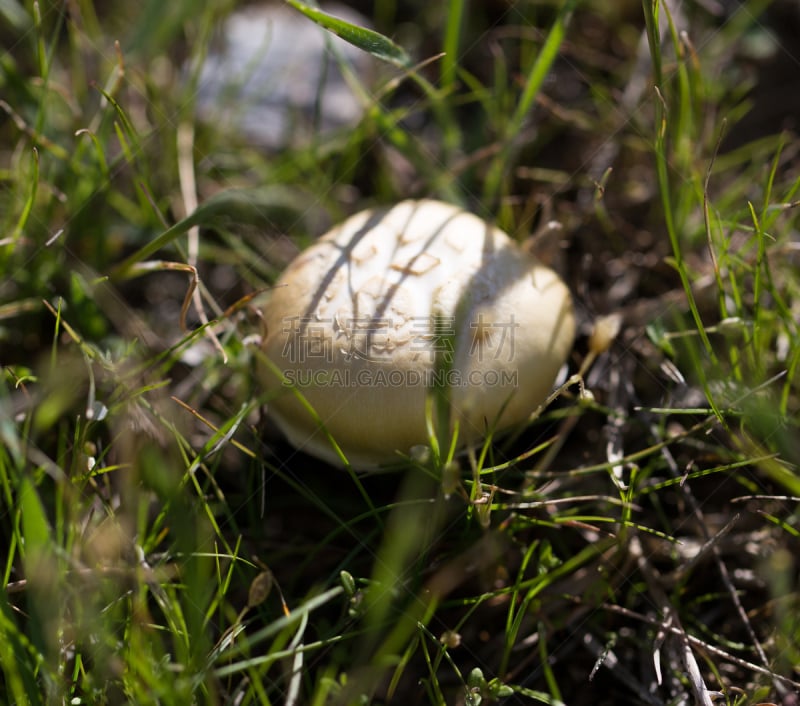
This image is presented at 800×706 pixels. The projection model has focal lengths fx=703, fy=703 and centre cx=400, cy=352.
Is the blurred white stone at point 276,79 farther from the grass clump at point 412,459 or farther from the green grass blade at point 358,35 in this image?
the green grass blade at point 358,35

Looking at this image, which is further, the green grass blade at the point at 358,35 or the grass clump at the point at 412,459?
A: the green grass blade at the point at 358,35

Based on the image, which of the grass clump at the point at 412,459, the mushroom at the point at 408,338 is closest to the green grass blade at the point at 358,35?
the grass clump at the point at 412,459

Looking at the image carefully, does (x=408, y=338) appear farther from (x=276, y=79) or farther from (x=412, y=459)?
(x=276, y=79)

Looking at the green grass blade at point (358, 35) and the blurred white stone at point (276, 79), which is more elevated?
the green grass blade at point (358, 35)

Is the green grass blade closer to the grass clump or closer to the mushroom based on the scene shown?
the grass clump

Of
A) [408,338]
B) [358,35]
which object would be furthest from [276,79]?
[408,338]

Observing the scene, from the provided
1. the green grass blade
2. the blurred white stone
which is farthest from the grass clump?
the blurred white stone

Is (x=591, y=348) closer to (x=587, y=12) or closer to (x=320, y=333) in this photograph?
(x=320, y=333)
